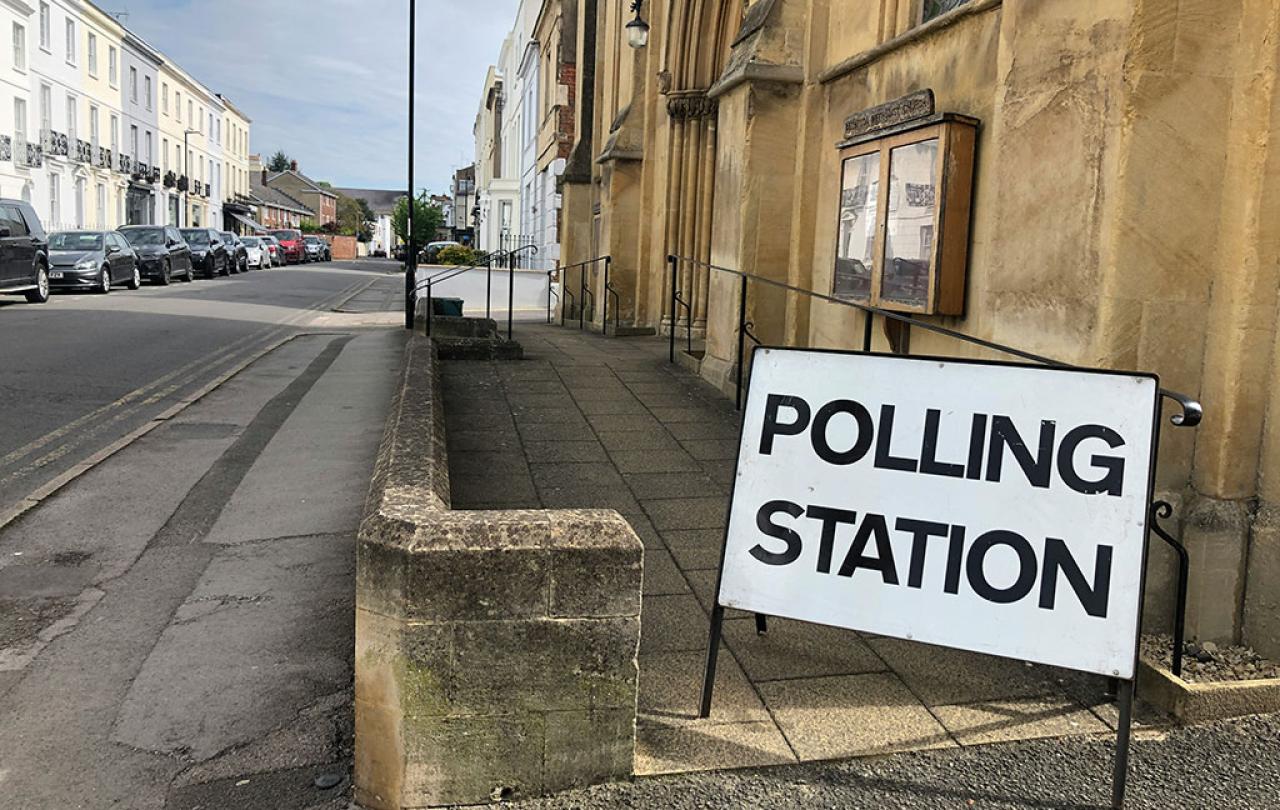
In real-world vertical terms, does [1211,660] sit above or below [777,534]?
below

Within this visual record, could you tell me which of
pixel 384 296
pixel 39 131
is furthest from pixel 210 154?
pixel 384 296

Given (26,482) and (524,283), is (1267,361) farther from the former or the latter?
(524,283)

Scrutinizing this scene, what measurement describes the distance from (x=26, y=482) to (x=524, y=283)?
69.1ft

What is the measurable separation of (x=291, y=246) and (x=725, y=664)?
188 feet

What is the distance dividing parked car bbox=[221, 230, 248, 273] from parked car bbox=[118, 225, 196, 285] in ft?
18.8

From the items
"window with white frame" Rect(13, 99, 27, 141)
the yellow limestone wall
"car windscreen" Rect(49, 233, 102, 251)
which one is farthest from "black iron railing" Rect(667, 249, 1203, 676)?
"window with white frame" Rect(13, 99, 27, 141)

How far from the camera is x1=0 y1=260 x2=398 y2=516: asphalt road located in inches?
317

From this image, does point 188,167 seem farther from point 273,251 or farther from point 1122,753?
point 1122,753

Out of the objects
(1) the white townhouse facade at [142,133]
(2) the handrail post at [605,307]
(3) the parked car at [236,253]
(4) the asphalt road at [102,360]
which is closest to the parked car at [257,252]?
(3) the parked car at [236,253]

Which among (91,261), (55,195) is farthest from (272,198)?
(91,261)

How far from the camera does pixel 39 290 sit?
21156 mm

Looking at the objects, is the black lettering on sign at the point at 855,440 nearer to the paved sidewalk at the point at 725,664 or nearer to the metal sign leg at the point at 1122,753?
the paved sidewalk at the point at 725,664

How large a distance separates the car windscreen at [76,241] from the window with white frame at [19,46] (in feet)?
63.6

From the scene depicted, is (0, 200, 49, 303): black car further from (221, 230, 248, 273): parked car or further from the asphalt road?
(221, 230, 248, 273): parked car
